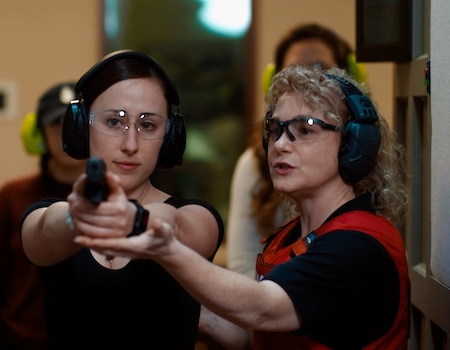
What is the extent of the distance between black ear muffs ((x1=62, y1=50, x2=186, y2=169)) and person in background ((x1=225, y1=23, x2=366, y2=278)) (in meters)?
1.10

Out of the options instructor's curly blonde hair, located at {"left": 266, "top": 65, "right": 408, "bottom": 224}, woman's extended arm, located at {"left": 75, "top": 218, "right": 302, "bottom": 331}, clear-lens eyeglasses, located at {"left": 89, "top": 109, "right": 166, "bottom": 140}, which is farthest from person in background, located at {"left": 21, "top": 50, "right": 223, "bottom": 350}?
instructor's curly blonde hair, located at {"left": 266, "top": 65, "right": 408, "bottom": 224}

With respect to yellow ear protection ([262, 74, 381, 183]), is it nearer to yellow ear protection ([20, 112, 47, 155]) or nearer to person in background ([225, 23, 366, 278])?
person in background ([225, 23, 366, 278])

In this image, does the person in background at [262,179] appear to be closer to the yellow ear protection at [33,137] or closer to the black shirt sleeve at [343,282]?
the yellow ear protection at [33,137]

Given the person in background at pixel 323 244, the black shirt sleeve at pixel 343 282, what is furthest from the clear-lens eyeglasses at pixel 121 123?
the black shirt sleeve at pixel 343 282

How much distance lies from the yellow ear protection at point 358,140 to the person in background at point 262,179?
3.50ft

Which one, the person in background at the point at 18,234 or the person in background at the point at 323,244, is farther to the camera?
the person in background at the point at 18,234

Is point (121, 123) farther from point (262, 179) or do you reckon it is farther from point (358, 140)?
point (262, 179)

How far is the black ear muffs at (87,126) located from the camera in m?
1.59

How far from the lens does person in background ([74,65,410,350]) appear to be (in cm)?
135

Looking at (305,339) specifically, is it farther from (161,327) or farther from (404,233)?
(404,233)

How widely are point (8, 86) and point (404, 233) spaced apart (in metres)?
2.88

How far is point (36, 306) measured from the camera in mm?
2771

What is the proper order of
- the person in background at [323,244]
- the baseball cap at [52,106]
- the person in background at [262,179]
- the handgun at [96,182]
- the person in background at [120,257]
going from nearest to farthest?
the handgun at [96,182]
the person in background at [323,244]
the person in background at [120,257]
the person in background at [262,179]
the baseball cap at [52,106]

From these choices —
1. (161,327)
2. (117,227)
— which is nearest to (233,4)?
(161,327)
